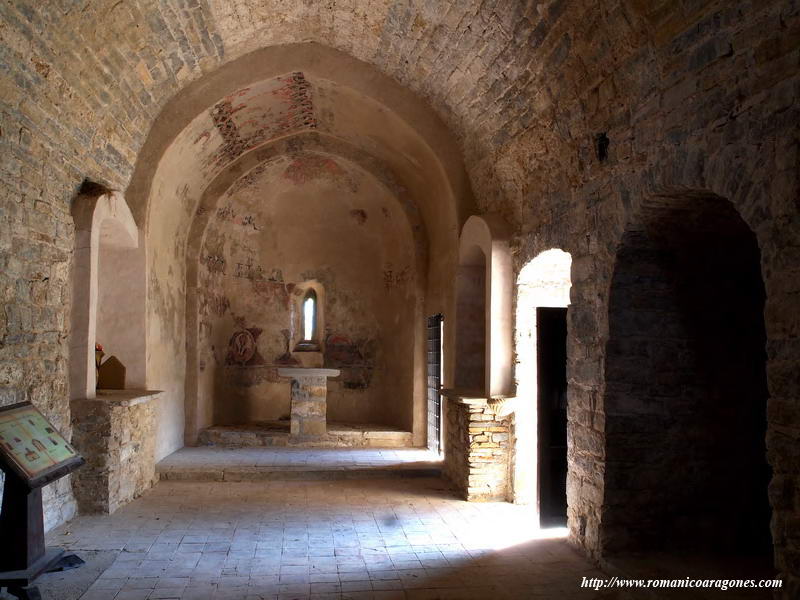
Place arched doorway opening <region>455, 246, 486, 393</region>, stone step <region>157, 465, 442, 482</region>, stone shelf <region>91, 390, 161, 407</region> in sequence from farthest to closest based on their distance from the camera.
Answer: arched doorway opening <region>455, 246, 486, 393</region>, stone step <region>157, 465, 442, 482</region>, stone shelf <region>91, 390, 161, 407</region>

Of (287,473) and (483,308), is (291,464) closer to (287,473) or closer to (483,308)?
(287,473)

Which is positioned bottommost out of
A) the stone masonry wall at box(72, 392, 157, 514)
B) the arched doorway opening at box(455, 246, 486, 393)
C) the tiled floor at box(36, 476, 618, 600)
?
the tiled floor at box(36, 476, 618, 600)

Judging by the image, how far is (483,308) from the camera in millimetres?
8672

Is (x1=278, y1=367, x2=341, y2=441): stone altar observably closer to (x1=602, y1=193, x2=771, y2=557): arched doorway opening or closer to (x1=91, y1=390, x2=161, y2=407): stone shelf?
(x1=91, y1=390, x2=161, y2=407): stone shelf

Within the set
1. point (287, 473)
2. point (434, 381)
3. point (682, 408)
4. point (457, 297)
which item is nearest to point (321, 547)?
point (287, 473)

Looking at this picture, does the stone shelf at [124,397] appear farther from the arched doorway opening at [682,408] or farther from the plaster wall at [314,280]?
the arched doorway opening at [682,408]

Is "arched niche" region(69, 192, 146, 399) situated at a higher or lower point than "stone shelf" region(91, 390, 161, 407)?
higher

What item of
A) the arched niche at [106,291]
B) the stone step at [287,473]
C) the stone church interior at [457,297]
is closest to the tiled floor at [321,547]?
the stone church interior at [457,297]

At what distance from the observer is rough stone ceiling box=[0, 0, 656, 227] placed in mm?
5062

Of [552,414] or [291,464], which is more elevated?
[552,414]

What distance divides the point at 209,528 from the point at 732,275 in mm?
5093

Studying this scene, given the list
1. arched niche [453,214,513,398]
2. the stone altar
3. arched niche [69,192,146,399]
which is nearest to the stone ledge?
arched niche [69,192,146,399]

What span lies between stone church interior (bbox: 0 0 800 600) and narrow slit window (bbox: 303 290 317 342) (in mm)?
2678

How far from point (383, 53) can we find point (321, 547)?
5.57 meters
